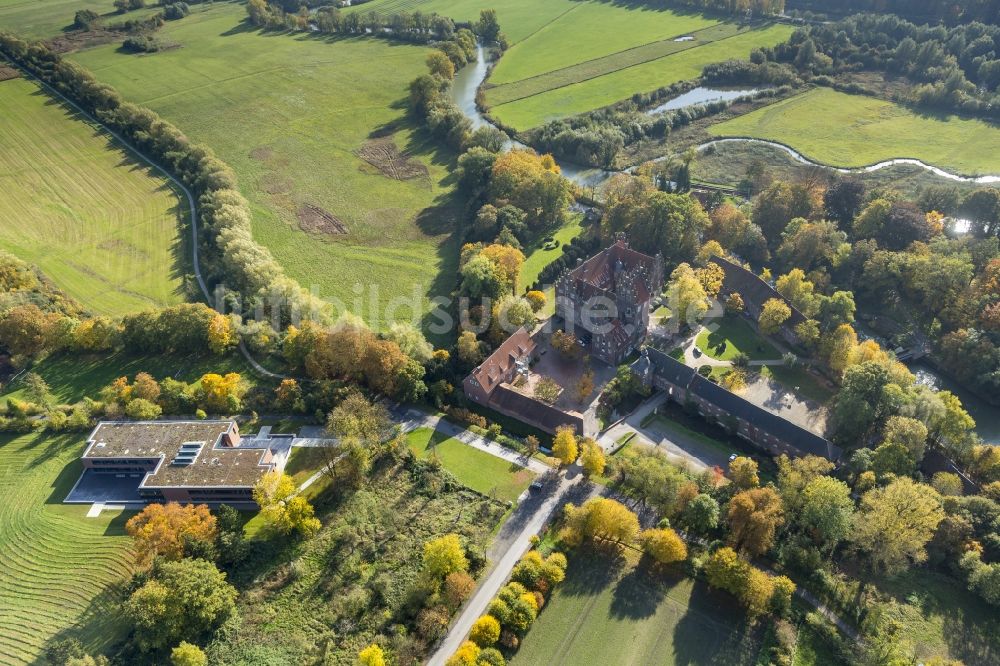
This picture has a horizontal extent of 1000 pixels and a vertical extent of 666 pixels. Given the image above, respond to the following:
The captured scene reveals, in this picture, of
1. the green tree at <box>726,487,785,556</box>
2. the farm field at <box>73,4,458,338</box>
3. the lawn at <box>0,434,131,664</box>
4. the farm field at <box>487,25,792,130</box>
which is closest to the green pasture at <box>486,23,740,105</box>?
the farm field at <box>487,25,792,130</box>

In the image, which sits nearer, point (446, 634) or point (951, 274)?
point (446, 634)

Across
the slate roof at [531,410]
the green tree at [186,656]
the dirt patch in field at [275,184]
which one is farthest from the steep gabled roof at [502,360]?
the dirt patch in field at [275,184]

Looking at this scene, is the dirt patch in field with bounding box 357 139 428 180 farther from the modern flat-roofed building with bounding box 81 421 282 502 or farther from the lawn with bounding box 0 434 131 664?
the lawn with bounding box 0 434 131 664

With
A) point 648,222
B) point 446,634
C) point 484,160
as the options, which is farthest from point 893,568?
point 484,160

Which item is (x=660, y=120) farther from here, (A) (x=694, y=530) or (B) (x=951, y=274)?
(A) (x=694, y=530)

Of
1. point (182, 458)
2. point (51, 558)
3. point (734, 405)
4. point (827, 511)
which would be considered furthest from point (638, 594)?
point (51, 558)
